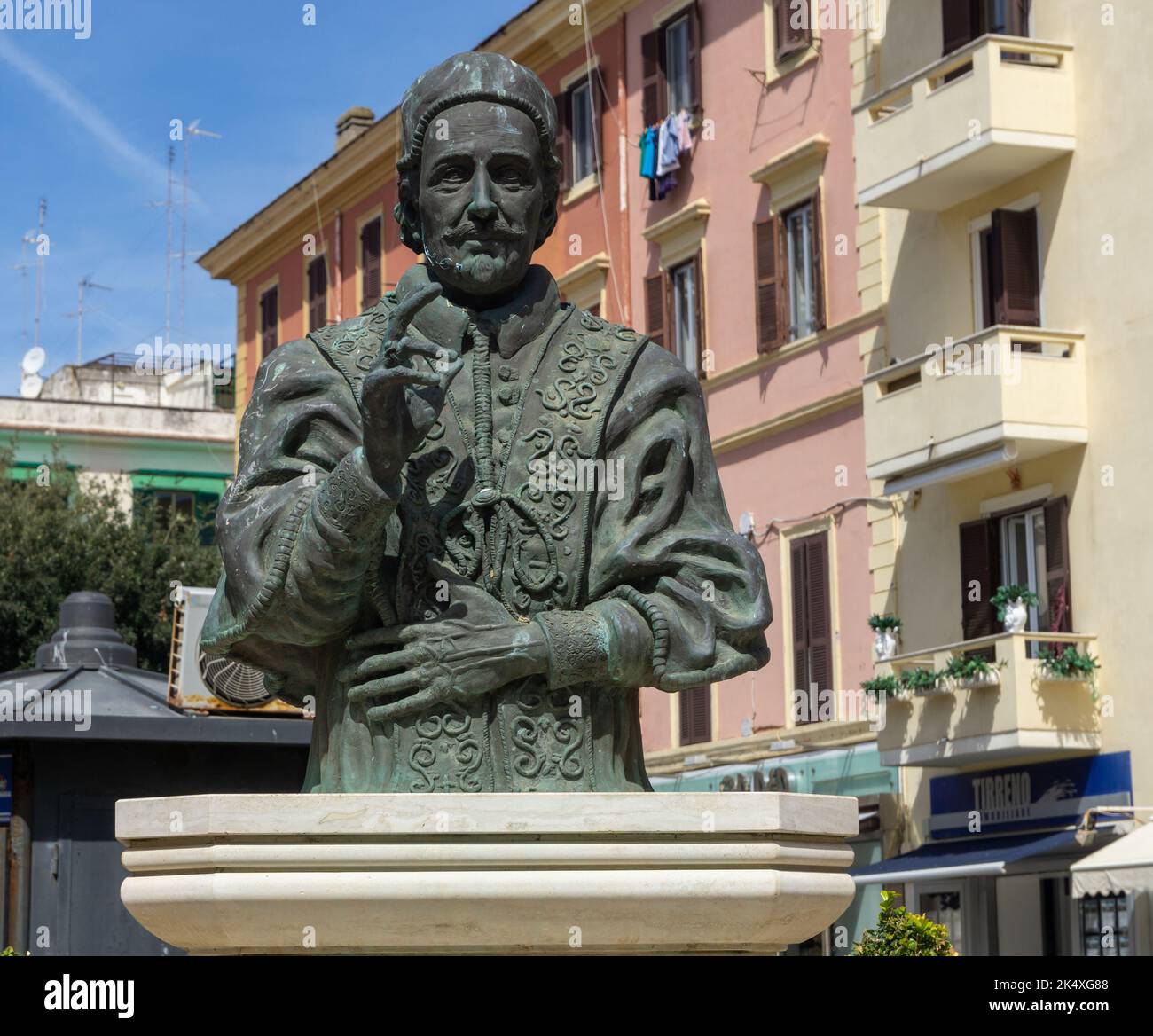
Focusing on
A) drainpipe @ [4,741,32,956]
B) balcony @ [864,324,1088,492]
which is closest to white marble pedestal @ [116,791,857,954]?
drainpipe @ [4,741,32,956]

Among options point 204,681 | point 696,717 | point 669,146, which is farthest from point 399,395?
point 669,146

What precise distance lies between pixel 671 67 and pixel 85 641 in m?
14.7

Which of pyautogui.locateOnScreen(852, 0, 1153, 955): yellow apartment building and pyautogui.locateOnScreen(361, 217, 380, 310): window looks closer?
pyautogui.locateOnScreen(852, 0, 1153, 955): yellow apartment building

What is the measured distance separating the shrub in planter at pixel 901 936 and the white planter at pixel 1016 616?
27.2 feet

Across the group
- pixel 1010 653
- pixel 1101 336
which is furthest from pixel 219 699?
pixel 1101 336

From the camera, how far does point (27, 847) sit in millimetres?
17719

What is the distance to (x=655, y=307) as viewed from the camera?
32.2 meters

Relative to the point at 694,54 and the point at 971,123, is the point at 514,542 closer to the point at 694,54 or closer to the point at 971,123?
the point at 971,123

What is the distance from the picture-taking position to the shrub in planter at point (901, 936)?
14.9 meters

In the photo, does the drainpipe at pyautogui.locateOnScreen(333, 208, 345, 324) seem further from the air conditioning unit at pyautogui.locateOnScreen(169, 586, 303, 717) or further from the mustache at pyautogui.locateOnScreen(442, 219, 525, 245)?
the mustache at pyautogui.locateOnScreen(442, 219, 525, 245)

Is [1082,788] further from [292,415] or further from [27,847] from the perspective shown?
[292,415]

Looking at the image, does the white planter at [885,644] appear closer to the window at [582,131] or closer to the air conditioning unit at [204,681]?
the air conditioning unit at [204,681]

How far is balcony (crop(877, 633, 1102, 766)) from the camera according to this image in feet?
76.9

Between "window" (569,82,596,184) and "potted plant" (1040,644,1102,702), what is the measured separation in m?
13.0
